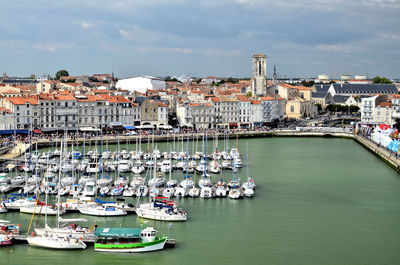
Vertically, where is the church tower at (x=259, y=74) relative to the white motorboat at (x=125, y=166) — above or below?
above

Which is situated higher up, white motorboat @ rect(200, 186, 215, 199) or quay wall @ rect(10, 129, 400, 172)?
quay wall @ rect(10, 129, 400, 172)

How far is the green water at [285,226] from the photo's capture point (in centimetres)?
1352

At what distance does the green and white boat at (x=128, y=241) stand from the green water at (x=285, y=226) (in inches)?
7.2

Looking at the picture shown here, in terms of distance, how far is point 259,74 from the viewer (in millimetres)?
56344

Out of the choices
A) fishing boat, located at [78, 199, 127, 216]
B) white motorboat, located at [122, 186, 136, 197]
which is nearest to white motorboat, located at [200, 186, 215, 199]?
white motorboat, located at [122, 186, 136, 197]

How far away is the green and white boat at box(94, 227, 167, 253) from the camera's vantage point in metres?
13.8

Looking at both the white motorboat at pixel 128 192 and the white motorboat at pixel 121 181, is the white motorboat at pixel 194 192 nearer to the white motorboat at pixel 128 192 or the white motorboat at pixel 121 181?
the white motorboat at pixel 128 192

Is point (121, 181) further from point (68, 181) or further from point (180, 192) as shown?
point (180, 192)

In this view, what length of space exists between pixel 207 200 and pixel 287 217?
316 cm

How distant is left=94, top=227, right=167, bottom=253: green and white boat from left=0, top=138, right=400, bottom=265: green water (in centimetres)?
18

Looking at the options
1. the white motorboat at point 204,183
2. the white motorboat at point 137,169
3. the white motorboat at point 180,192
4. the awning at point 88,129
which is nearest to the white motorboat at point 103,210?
the white motorboat at point 180,192

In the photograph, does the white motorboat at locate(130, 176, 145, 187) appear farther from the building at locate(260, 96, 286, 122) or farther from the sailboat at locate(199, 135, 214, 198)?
the building at locate(260, 96, 286, 122)

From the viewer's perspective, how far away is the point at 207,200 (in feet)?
62.4

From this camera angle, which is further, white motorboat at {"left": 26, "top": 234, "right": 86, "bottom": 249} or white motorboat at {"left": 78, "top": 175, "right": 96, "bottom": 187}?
white motorboat at {"left": 78, "top": 175, "right": 96, "bottom": 187}
